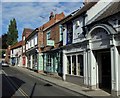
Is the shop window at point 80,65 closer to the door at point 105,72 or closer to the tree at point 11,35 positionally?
the door at point 105,72

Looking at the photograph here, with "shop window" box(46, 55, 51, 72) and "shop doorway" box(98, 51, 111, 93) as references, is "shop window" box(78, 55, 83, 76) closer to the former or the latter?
"shop doorway" box(98, 51, 111, 93)

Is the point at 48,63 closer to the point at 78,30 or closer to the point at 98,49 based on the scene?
the point at 78,30

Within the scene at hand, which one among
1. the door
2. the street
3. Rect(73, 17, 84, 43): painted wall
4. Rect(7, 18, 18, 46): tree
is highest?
Rect(7, 18, 18, 46): tree

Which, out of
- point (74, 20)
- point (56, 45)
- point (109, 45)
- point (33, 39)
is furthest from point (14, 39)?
point (109, 45)

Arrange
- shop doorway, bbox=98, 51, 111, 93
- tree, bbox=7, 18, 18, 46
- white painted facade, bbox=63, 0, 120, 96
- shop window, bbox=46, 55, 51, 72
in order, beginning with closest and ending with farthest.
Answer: white painted facade, bbox=63, 0, 120, 96 → shop doorway, bbox=98, 51, 111, 93 → shop window, bbox=46, 55, 51, 72 → tree, bbox=7, 18, 18, 46

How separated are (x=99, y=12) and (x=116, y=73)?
6324 millimetres

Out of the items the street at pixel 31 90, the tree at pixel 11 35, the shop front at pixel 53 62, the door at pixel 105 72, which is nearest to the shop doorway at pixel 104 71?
the door at pixel 105 72

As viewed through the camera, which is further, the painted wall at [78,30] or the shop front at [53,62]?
the shop front at [53,62]

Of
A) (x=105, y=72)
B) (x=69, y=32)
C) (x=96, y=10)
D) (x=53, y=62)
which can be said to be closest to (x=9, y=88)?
(x=105, y=72)

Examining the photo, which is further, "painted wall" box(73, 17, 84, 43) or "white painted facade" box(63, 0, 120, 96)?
"painted wall" box(73, 17, 84, 43)

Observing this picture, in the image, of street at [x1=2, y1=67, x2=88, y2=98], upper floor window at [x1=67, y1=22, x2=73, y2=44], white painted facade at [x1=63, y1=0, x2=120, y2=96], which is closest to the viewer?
white painted facade at [x1=63, y1=0, x2=120, y2=96]

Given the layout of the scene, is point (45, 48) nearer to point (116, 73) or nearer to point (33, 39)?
point (33, 39)

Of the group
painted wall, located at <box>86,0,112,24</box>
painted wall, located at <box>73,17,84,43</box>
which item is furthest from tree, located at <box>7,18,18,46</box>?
painted wall, located at <box>86,0,112,24</box>

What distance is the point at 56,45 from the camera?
29.5m
